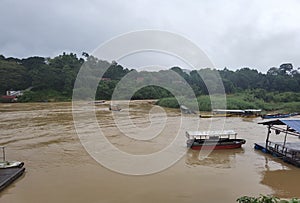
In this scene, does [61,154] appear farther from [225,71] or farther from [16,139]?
[225,71]

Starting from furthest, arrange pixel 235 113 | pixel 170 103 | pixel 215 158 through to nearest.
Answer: pixel 170 103
pixel 235 113
pixel 215 158

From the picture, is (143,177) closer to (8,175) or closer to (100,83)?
(8,175)

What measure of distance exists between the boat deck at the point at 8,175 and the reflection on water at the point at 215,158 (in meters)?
5.56

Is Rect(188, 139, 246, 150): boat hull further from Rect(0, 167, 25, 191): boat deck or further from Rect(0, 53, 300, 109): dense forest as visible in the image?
Rect(0, 53, 300, 109): dense forest

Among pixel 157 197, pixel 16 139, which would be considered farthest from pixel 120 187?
pixel 16 139

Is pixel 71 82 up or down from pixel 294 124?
up

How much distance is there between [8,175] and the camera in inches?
310

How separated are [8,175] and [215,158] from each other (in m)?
7.06

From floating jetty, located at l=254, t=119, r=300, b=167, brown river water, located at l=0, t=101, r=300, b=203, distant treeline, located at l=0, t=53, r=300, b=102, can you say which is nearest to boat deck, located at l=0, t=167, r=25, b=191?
brown river water, located at l=0, t=101, r=300, b=203

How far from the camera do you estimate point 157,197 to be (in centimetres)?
681

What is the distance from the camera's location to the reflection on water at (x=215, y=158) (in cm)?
988

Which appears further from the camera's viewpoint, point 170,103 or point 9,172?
point 170,103

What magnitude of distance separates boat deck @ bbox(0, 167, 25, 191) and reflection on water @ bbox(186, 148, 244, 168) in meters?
5.56

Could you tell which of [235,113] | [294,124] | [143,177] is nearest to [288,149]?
[294,124]
